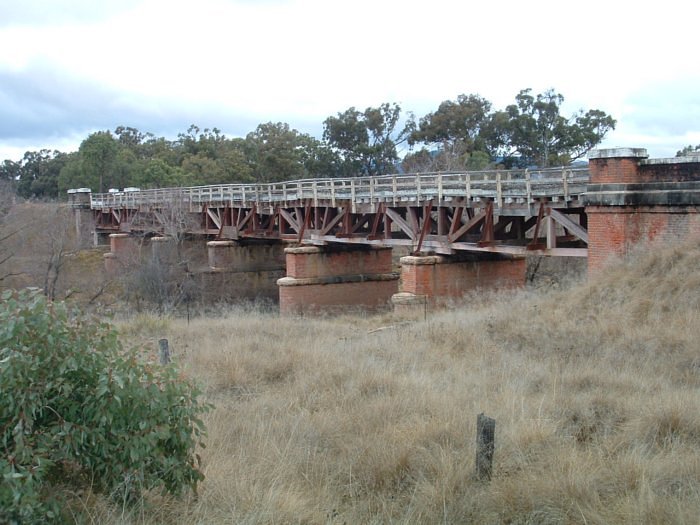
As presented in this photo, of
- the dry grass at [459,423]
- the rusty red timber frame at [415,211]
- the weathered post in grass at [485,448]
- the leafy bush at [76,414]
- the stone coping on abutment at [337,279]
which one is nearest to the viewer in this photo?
the leafy bush at [76,414]

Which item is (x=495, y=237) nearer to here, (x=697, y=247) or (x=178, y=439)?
(x=697, y=247)

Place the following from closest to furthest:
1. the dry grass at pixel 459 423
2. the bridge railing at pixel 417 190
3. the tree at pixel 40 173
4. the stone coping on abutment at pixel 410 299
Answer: the dry grass at pixel 459 423 → the bridge railing at pixel 417 190 → the stone coping on abutment at pixel 410 299 → the tree at pixel 40 173

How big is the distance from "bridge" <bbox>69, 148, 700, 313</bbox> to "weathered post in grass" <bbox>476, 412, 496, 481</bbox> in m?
12.3

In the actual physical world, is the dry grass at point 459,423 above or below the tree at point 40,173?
below

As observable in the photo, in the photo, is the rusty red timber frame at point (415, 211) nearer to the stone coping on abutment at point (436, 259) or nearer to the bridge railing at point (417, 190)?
the bridge railing at point (417, 190)

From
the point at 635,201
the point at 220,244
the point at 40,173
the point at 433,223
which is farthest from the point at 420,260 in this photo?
the point at 40,173

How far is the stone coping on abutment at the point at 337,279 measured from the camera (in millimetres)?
29422

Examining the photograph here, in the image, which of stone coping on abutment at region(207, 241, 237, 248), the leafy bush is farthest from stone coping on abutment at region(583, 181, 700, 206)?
stone coping on abutment at region(207, 241, 237, 248)

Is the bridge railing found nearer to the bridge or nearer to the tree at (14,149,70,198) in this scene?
the bridge

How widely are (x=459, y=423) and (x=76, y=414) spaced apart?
3.80 meters

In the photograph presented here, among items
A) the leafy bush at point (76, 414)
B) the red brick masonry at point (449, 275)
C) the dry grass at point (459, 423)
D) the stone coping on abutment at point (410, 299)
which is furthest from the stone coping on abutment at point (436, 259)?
the leafy bush at point (76, 414)

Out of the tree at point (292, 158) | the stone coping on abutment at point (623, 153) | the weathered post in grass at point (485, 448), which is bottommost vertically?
the weathered post in grass at point (485, 448)

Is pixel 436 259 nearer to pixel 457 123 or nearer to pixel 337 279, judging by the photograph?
pixel 337 279

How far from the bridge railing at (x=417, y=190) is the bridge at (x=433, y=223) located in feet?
0.16
